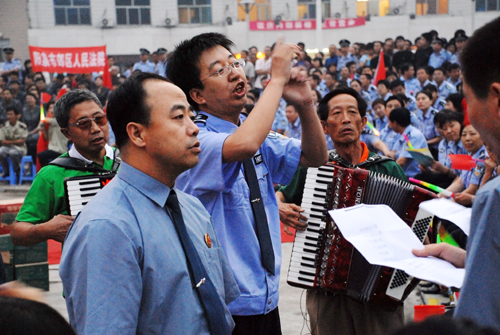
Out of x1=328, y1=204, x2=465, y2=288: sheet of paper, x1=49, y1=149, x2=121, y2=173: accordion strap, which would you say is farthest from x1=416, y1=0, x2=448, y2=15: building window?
x1=328, y1=204, x2=465, y2=288: sheet of paper

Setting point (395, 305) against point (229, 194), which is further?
point (395, 305)

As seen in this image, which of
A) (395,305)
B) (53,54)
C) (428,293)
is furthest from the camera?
(53,54)

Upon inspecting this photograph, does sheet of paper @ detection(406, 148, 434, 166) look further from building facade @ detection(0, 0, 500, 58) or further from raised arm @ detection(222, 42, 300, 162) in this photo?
building facade @ detection(0, 0, 500, 58)

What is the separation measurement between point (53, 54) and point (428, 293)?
40.4 ft

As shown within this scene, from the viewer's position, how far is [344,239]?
2.99m

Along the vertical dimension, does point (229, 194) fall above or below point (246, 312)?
above

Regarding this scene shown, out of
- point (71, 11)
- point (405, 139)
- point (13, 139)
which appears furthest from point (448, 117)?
point (71, 11)

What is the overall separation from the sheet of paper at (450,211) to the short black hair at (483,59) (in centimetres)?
54

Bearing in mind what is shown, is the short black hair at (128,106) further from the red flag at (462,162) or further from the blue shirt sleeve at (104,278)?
the red flag at (462,162)

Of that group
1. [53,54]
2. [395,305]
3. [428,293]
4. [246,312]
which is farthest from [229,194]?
[53,54]

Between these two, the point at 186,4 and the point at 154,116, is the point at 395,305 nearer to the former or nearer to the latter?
the point at 154,116

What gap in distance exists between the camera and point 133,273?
1.65 meters

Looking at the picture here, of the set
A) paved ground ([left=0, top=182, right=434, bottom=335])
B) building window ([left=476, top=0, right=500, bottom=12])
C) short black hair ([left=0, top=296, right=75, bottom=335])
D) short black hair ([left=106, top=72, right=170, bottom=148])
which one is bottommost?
paved ground ([left=0, top=182, right=434, bottom=335])

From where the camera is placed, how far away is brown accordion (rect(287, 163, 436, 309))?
2.94 meters
